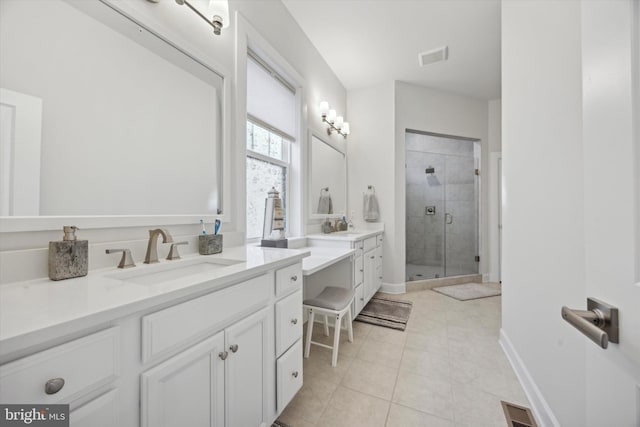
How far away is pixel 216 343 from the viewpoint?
87cm

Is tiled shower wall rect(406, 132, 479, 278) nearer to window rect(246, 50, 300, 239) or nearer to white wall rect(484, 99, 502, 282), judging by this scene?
white wall rect(484, 99, 502, 282)

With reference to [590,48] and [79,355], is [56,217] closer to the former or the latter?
[79,355]

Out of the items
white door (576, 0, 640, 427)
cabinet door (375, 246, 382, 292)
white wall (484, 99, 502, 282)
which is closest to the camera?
white door (576, 0, 640, 427)

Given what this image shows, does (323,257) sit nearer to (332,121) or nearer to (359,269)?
(359,269)

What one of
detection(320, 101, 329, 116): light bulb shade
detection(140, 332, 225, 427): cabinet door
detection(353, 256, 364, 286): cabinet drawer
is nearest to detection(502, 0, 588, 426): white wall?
detection(353, 256, 364, 286): cabinet drawer

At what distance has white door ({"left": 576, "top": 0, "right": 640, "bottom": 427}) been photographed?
0.42 m

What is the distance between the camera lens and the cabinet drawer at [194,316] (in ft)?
Result: 2.22

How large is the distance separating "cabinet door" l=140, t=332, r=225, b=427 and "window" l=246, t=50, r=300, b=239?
1.19m

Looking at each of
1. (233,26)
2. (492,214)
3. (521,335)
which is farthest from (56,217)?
(492,214)

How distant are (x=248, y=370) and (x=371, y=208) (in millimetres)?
A: 2763

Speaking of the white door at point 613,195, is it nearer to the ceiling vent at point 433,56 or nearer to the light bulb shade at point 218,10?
the light bulb shade at point 218,10

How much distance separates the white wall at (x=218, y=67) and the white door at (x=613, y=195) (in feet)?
4.81

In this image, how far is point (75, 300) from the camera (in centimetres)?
63

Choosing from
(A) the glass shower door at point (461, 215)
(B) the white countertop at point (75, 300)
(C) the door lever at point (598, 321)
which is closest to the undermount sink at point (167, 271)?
(B) the white countertop at point (75, 300)
